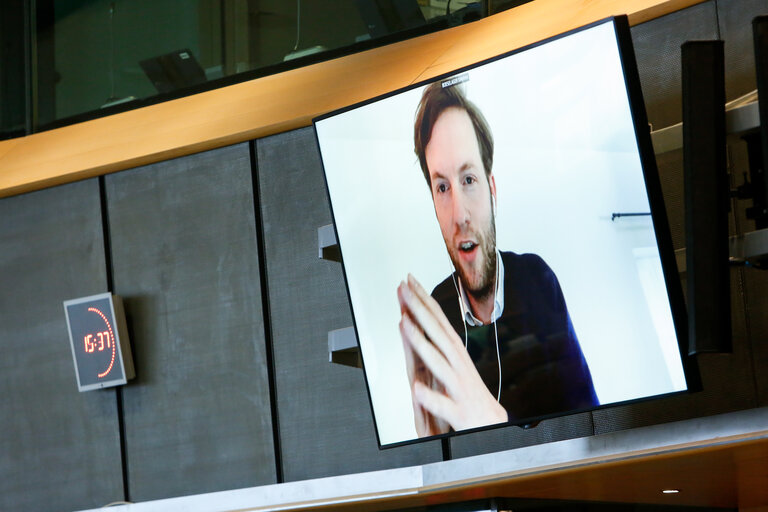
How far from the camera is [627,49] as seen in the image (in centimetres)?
270

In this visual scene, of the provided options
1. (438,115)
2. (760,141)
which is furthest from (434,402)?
(760,141)

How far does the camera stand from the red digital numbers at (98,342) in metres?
4.27

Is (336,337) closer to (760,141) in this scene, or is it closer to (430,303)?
(430,303)

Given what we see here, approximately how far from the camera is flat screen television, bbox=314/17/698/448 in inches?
107

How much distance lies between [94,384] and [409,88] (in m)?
1.89

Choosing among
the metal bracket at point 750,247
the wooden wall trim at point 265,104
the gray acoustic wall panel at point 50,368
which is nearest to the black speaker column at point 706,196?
the metal bracket at point 750,247

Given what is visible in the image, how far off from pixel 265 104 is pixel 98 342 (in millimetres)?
1132

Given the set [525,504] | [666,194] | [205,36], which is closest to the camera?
[666,194]

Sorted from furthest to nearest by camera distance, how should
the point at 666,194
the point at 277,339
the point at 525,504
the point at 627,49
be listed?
1. the point at 277,339
2. the point at 525,504
3. the point at 666,194
4. the point at 627,49

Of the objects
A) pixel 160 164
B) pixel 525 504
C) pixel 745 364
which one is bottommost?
pixel 525 504

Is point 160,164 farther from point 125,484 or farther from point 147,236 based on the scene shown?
point 125,484

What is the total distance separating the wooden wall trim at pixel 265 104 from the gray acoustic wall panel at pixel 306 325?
168mm

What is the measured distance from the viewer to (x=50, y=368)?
446 centimetres

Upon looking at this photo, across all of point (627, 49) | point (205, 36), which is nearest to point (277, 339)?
point (205, 36)
